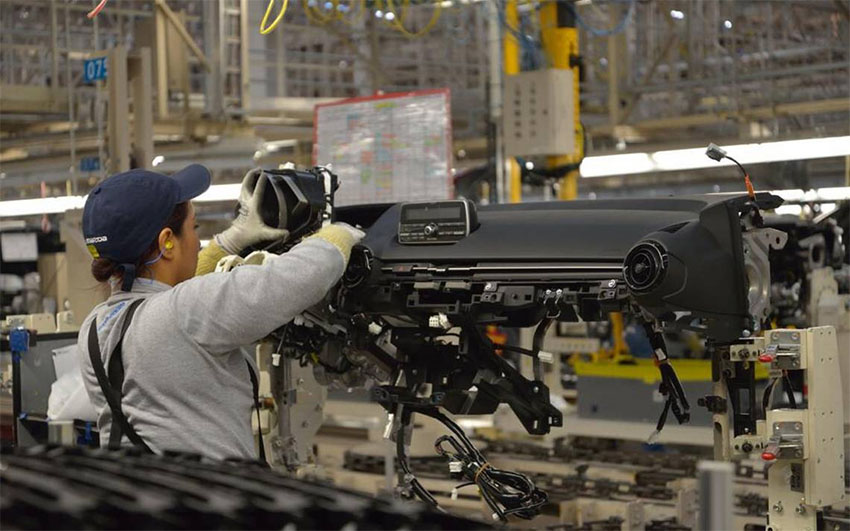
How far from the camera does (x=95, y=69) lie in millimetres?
6902

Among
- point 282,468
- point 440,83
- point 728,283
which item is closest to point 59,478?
Result: point 728,283

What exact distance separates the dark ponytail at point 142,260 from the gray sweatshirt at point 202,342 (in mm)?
85

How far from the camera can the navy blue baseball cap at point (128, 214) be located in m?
2.66

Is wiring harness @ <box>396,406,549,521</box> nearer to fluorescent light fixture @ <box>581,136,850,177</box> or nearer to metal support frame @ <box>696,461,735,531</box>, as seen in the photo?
metal support frame @ <box>696,461,735,531</box>

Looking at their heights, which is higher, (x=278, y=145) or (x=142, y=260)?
(x=278, y=145)

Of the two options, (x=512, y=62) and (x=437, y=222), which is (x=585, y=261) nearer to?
(x=437, y=222)

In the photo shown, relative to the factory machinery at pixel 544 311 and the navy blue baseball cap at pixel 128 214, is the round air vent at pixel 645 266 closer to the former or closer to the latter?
the factory machinery at pixel 544 311

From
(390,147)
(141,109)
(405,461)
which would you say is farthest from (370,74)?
(405,461)

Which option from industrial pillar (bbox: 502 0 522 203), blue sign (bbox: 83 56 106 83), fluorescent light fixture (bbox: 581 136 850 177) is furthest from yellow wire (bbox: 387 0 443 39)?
fluorescent light fixture (bbox: 581 136 850 177)

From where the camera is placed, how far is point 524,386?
4.17 metres

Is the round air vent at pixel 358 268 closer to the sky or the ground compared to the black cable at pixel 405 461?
closer to the sky

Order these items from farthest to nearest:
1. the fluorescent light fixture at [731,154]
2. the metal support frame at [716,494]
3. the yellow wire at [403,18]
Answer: the fluorescent light fixture at [731,154] → the yellow wire at [403,18] → the metal support frame at [716,494]

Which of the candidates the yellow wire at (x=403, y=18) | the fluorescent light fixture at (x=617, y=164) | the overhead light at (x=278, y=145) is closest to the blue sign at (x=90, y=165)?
the yellow wire at (x=403, y=18)

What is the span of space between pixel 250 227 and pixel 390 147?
8.68 ft
